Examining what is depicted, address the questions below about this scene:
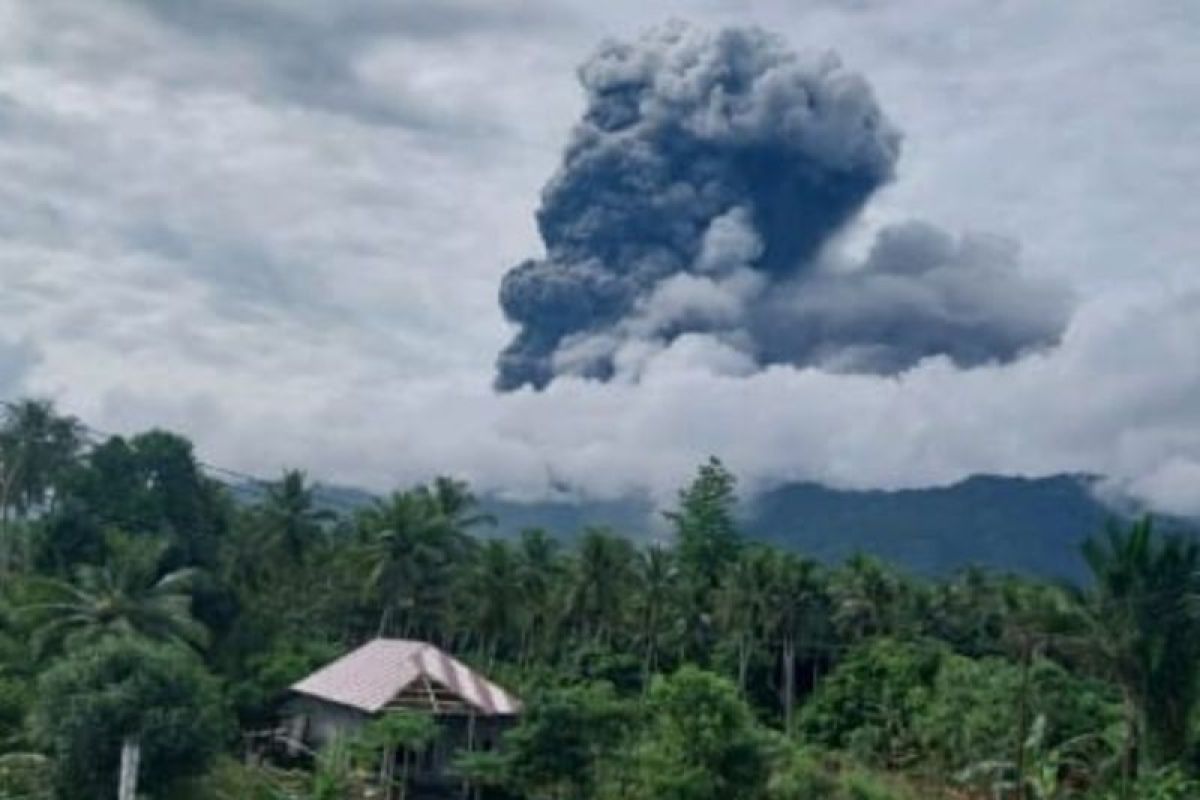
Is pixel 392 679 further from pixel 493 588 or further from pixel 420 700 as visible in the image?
pixel 493 588

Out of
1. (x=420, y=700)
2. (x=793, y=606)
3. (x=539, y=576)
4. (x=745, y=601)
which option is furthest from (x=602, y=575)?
(x=420, y=700)

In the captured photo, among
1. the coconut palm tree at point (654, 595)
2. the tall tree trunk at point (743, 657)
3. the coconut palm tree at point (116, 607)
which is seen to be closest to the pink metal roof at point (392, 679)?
the coconut palm tree at point (116, 607)

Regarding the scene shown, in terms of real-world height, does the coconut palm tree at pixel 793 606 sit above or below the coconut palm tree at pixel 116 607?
above

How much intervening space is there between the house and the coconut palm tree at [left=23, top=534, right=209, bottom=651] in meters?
5.20

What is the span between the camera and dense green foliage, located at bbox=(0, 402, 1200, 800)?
118 ft

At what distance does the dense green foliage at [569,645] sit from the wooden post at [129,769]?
0.24 m

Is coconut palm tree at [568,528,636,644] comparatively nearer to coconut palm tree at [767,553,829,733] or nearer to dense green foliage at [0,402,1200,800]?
dense green foliage at [0,402,1200,800]

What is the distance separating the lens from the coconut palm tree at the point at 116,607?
42125mm

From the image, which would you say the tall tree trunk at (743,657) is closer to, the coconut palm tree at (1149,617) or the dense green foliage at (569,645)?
the dense green foliage at (569,645)

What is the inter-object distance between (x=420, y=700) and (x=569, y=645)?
28448mm


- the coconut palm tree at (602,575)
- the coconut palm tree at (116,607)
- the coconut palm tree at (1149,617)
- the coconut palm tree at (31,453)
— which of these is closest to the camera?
the coconut palm tree at (1149,617)

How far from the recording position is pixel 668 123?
199875 mm

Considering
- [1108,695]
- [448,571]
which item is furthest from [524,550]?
[1108,695]

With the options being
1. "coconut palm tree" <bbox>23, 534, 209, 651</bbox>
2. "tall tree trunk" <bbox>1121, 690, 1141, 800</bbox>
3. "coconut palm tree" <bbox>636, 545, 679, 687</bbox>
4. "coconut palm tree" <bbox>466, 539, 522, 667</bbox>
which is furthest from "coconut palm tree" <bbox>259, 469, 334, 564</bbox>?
"tall tree trunk" <bbox>1121, 690, 1141, 800</bbox>
